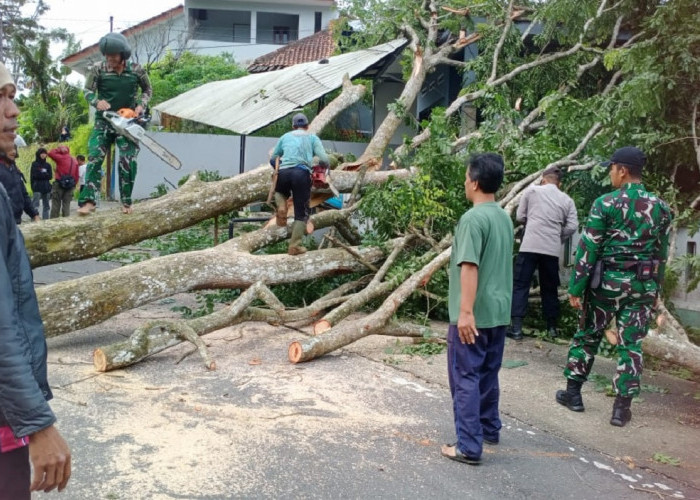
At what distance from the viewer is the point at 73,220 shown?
23.1 feet

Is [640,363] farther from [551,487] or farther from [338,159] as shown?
[338,159]

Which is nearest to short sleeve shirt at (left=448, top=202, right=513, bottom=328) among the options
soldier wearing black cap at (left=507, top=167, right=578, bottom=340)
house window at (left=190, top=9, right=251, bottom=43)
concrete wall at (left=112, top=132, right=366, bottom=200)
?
soldier wearing black cap at (left=507, top=167, right=578, bottom=340)

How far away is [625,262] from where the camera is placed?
15.4ft

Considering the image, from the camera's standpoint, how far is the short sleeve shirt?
3998 millimetres

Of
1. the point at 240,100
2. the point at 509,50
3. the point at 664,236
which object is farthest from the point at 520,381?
the point at 240,100

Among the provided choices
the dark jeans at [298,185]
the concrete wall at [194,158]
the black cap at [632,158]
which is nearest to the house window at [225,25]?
the concrete wall at [194,158]

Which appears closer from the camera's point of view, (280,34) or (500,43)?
(500,43)

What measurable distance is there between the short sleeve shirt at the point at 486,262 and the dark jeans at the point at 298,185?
381 cm

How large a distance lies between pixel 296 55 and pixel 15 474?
25.3m

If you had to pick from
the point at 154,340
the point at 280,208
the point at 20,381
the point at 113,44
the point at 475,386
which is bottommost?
the point at 154,340

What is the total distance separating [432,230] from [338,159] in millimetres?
2821

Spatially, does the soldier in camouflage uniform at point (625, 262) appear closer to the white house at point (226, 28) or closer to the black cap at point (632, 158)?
the black cap at point (632, 158)

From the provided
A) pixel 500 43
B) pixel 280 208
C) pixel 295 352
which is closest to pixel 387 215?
pixel 280 208

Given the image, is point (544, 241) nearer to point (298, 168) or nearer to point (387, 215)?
point (387, 215)
